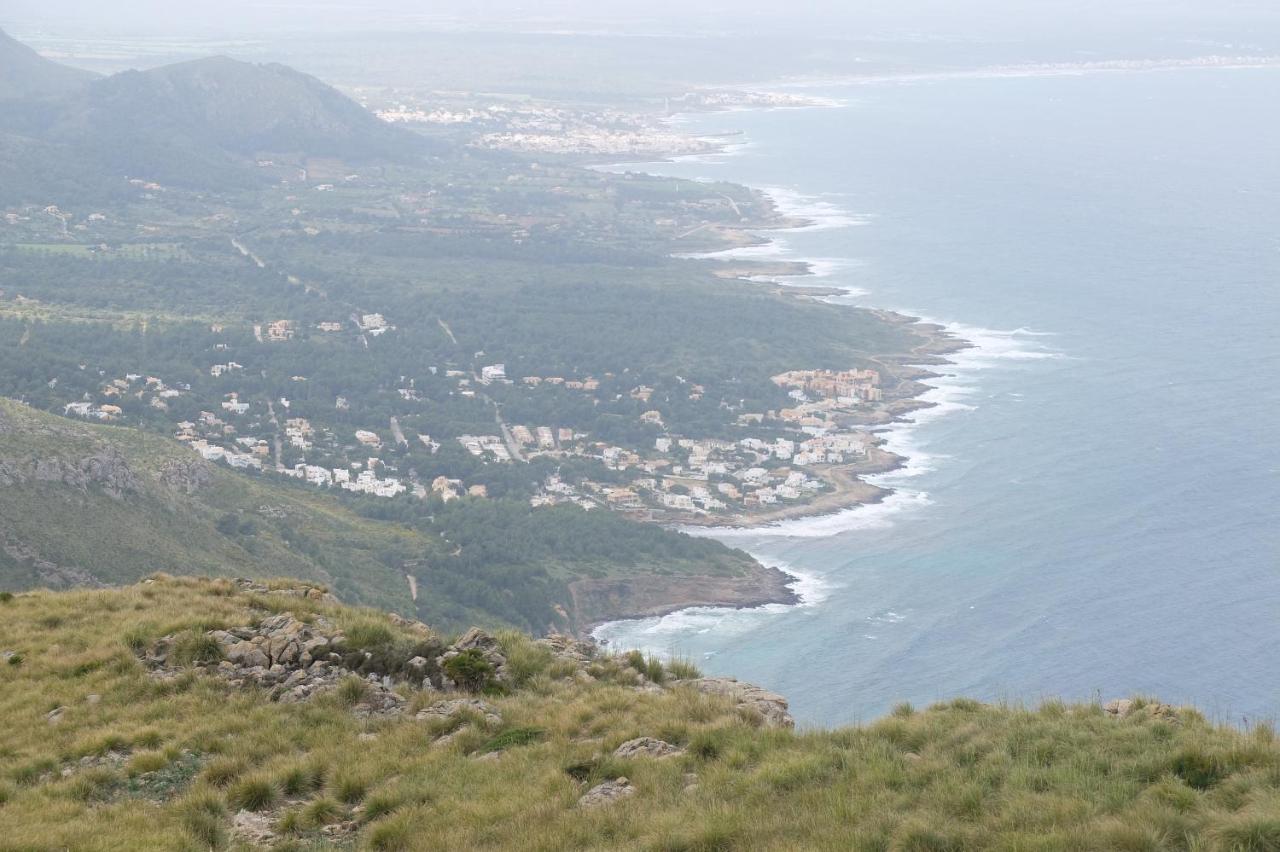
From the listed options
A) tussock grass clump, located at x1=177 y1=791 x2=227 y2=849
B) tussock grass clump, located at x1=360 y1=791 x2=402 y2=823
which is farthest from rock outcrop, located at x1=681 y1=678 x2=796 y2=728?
tussock grass clump, located at x1=177 y1=791 x2=227 y2=849

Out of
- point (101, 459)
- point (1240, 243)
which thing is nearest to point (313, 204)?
point (1240, 243)

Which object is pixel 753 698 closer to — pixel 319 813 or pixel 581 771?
pixel 581 771

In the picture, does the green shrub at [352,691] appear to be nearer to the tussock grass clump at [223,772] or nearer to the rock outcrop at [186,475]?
the tussock grass clump at [223,772]

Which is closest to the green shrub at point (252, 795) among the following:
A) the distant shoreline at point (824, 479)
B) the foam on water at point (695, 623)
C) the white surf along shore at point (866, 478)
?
the white surf along shore at point (866, 478)

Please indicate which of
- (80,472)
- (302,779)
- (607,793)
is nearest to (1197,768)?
(607,793)

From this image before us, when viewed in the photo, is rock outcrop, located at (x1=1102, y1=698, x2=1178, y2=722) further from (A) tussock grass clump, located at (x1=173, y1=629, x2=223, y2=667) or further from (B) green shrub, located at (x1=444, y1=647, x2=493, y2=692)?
(A) tussock grass clump, located at (x1=173, y1=629, x2=223, y2=667)

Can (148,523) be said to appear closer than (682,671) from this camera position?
No

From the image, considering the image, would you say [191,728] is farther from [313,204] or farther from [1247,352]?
[313,204]
